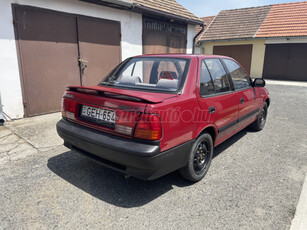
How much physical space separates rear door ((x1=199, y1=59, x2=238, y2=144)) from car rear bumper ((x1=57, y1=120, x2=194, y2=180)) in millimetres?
599

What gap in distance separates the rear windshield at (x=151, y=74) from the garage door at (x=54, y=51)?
10.1 ft

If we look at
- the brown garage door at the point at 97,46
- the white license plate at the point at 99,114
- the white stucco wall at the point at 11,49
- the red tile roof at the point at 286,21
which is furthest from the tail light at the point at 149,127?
the red tile roof at the point at 286,21

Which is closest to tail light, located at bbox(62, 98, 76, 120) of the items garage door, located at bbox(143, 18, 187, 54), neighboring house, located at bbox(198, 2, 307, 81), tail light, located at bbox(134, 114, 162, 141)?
tail light, located at bbox(134, 114, 162, 141)

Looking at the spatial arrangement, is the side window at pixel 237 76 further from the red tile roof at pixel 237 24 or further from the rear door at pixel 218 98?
the red tile roof at pixel 237 24

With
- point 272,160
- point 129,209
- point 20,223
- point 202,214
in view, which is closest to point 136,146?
point 129,209

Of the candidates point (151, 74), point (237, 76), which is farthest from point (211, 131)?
point (237, 76)

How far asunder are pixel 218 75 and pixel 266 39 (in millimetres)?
15281

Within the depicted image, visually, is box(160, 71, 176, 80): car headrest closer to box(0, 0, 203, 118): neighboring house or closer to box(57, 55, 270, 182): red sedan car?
box(57, 55, 270, 182): red sedan car

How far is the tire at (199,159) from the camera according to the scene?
2.77 metres

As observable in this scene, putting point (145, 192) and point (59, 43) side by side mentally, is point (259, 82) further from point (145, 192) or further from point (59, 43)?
point (59, 43)

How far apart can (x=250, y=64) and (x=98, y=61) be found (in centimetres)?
1396

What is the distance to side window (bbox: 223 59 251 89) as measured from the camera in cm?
382

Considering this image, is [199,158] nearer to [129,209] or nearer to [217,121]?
[217,121]

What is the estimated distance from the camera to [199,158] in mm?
2998
